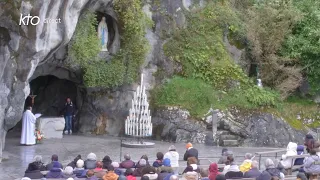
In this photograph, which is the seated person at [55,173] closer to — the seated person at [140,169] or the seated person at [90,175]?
the seated person at [90,175]

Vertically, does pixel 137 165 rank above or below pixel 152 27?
below

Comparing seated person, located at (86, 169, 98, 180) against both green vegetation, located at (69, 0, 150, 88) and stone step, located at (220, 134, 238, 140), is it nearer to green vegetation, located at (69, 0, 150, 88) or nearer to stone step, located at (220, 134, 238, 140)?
green vegetation, located at (69, 0, 150, 88)

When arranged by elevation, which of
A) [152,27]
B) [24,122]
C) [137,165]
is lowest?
[137,165]

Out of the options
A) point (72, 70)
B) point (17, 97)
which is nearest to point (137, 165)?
point (17, 97)

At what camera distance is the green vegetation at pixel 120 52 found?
926 inches

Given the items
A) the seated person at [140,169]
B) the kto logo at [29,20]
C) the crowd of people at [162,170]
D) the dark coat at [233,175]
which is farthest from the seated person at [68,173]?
the kto logo at [29,20]

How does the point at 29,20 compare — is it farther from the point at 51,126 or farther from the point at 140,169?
the point at 140,169

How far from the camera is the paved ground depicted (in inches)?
773

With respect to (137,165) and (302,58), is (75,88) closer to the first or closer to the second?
(302,58)

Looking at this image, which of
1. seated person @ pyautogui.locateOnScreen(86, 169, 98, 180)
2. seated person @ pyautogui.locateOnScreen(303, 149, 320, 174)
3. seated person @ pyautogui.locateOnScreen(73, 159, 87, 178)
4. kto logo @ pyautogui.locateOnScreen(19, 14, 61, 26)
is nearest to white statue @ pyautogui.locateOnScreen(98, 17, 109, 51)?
kto logo @ pyautogui.locateOnScreen(19, 14, 61, 26)

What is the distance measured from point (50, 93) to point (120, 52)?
5.43 meters

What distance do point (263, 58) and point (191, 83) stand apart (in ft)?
11.1

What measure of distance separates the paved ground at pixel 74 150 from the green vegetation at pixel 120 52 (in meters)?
2.35

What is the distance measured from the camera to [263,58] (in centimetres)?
2642
